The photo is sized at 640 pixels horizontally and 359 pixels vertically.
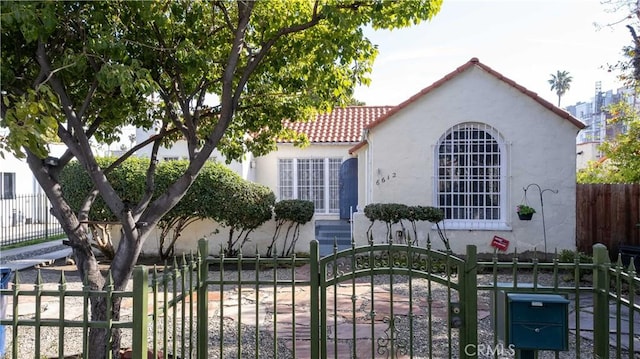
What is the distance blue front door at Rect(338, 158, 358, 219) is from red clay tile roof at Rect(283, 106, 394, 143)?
88 centimetres

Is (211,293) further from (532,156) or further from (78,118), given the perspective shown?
(532,156)

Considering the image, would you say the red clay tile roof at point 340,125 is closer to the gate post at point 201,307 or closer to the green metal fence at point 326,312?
the green metal fence at point 326,312

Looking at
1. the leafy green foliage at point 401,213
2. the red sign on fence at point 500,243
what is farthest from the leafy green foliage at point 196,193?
the red sign on fence at point 500,243

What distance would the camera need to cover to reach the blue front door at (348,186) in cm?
1612

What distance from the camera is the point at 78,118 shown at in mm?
4508

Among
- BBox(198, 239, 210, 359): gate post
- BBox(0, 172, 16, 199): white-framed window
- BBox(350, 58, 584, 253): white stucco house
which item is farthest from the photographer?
BBox(0, 172, 16, 199): white-framed window

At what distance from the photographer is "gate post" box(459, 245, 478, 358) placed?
4.08 meters

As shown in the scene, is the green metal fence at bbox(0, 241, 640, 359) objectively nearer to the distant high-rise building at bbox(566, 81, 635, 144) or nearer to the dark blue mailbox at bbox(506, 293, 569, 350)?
the dark blue mailbox at bbox(506, 293, 569, 350)

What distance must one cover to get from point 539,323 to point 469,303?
56 cm

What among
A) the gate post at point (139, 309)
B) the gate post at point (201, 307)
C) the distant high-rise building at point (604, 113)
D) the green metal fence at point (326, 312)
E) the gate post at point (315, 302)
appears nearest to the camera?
the gate post at point (139, 309)

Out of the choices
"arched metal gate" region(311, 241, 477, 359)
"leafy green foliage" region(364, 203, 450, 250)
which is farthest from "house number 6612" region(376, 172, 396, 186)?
"arched metal gate" region(311, 241, 477, 359)

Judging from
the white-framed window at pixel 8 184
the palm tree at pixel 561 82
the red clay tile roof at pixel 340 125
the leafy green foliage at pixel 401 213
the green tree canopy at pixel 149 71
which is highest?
the palm tree at pixel 561 82

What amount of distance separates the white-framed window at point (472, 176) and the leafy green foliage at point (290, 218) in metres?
3.27

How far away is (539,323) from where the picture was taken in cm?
381
